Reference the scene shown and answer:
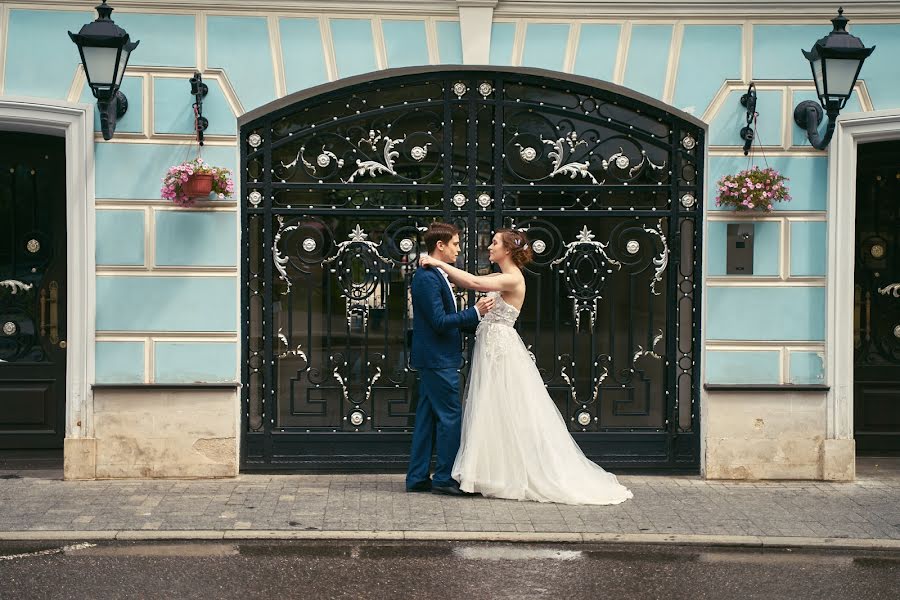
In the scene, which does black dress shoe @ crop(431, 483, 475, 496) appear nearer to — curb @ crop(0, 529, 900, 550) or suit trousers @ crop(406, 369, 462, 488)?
suit trousers @ crop(406, 369, 462, 488)

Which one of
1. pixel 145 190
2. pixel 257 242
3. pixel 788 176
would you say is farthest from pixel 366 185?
pixel 788 176

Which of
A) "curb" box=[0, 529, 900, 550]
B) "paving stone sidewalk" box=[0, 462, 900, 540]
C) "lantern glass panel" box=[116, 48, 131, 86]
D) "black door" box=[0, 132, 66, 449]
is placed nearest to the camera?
"curb" box=[0, 529, 900, 550]

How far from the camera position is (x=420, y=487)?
8953 millimetres

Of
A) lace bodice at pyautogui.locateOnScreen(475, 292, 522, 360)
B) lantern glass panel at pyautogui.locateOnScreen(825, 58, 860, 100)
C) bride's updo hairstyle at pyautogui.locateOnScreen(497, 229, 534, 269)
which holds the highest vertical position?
lantern glass panel at pyautogui.locateOnScreen(825, 58, 860, 100)

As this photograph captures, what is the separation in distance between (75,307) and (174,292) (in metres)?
0.74

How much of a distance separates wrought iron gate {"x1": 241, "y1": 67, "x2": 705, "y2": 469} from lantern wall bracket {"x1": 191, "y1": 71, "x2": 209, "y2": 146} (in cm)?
→ 42

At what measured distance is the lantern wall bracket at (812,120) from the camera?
9.27 m

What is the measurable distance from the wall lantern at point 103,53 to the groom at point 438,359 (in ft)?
7.95

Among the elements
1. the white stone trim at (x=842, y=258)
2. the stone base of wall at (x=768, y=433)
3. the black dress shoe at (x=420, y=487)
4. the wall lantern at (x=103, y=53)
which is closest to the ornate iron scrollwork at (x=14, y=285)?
the wall lantern at (x=103, y=53)

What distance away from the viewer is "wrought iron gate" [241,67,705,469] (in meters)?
9.58

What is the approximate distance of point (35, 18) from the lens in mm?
9102

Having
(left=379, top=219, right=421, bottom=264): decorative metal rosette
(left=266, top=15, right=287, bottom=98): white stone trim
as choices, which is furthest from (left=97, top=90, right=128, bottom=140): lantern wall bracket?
(left=379, top=219, right=421, bottom=264): decorative metal rosette

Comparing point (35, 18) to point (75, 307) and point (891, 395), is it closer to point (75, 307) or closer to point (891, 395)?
point (75, 307)

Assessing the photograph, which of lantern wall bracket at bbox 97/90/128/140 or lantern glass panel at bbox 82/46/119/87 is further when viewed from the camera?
lantern wall bracket at bbox 97/90/128/140
